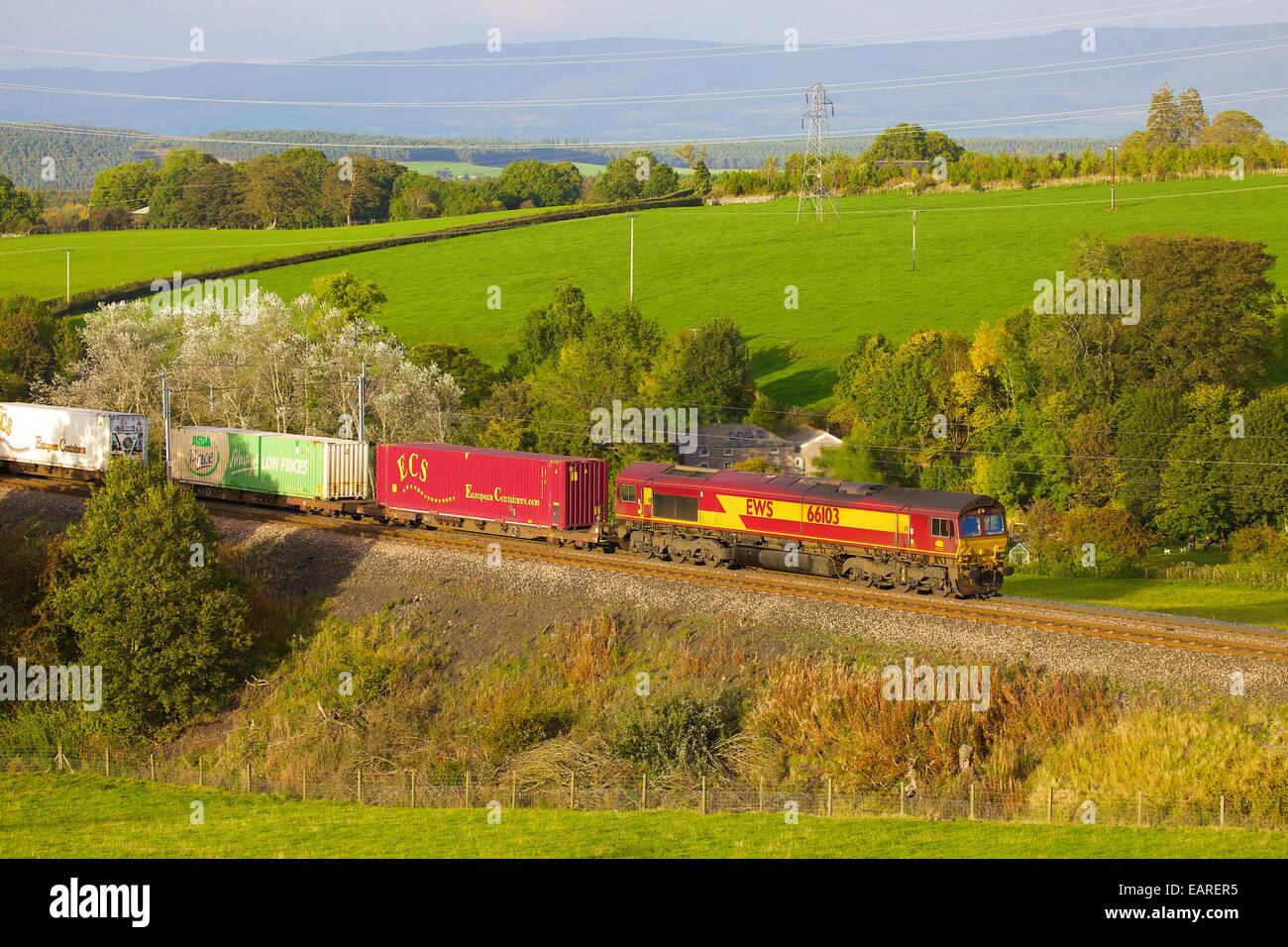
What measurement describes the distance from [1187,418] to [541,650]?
49.1 metres

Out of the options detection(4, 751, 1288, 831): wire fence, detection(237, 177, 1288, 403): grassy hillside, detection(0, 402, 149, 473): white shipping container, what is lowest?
detection(4, 751, 1288, 831): wire fence

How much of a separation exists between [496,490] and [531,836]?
2165 cm

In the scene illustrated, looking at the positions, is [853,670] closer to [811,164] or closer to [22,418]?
[22,418]

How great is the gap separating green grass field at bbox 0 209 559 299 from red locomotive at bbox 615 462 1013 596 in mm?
90556

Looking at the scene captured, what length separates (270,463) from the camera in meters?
53.8

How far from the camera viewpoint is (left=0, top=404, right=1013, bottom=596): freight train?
125 ft

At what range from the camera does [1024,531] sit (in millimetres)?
65062

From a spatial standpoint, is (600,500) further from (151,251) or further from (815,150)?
(151,251)

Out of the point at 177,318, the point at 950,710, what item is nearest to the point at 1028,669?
the point at 950,710

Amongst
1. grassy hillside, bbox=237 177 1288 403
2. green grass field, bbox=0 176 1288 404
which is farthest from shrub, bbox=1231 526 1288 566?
grassy hillside, bbox=237 177 1288 403

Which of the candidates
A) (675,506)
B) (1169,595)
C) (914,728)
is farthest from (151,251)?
(914,728)

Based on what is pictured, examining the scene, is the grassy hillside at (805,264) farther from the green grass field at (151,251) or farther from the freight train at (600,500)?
the freight train at (600,500)

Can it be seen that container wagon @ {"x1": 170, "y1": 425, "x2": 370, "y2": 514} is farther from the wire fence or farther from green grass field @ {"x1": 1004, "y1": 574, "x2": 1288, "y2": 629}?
green grass field @ {"x1": 1004, "y1": 574, "x2": 1288, "y2": 629}
